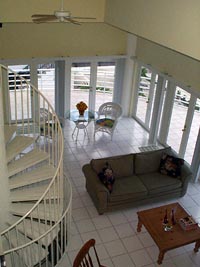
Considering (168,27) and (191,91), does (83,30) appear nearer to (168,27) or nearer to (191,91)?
(191,91)

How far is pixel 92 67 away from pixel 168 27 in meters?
4.59

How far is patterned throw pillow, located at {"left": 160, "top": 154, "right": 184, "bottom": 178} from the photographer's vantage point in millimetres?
6496

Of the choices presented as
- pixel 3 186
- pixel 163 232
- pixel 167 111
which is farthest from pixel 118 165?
pixel 3 186

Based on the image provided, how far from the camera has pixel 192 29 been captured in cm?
416

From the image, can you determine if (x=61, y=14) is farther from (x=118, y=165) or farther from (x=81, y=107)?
(x=81, y=107)

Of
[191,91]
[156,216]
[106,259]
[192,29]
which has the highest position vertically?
[192,29]

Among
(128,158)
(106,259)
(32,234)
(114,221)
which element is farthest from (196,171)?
(32,234)

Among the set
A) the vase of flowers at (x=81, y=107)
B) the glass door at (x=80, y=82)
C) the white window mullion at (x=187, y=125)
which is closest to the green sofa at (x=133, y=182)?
the white window mullion at (x=187, y=125)

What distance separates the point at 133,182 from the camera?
20.6ft

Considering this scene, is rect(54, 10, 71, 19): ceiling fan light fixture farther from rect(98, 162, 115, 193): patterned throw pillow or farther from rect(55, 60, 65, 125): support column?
rect(55, 60, 65, 125): support column

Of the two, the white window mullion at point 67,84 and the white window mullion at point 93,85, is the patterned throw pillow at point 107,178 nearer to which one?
the white window mullion at point 67,84

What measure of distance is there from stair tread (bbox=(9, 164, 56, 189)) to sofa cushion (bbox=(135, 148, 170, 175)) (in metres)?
2.06

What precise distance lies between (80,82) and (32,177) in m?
4.85

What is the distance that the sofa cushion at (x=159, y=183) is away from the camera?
6.20m
